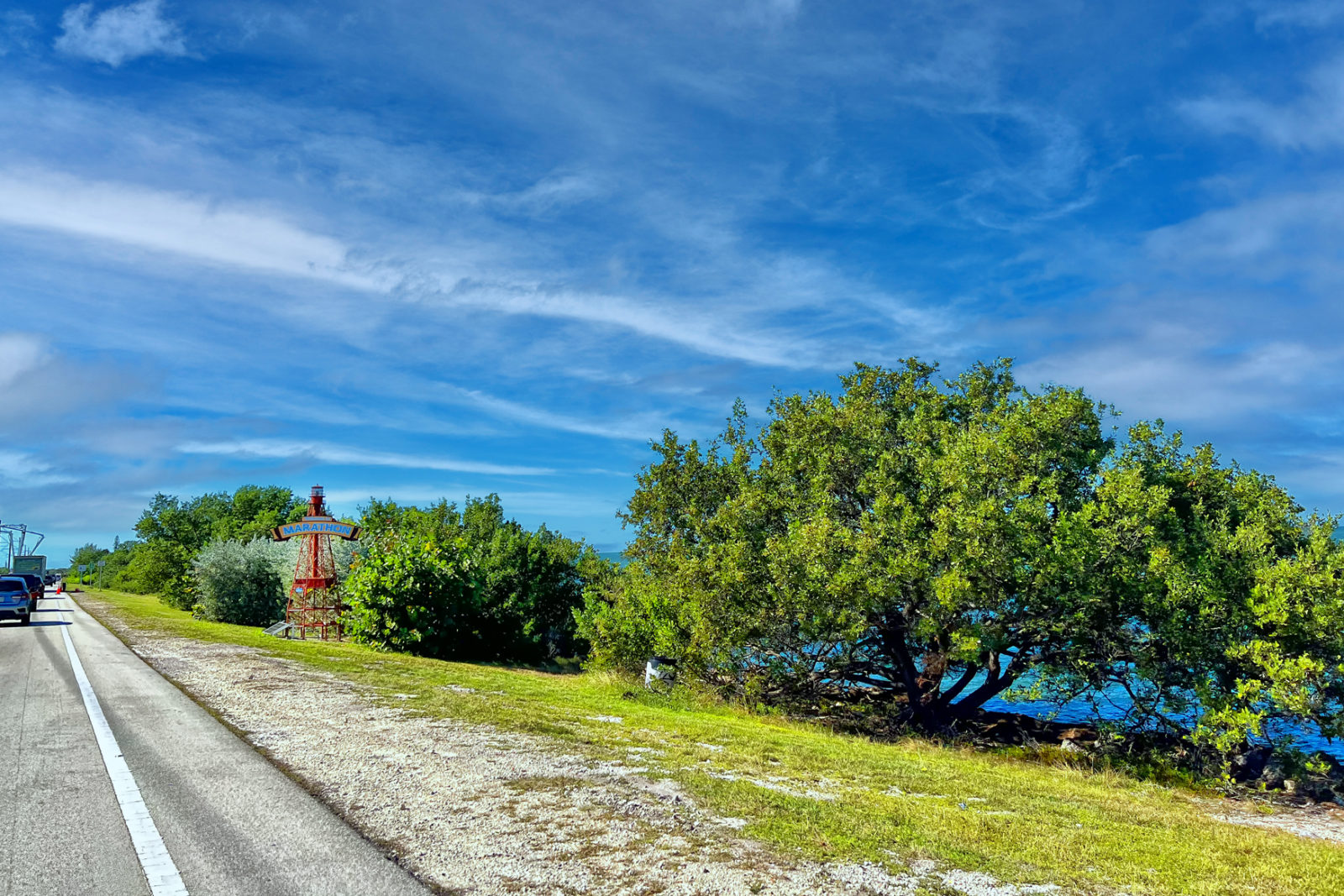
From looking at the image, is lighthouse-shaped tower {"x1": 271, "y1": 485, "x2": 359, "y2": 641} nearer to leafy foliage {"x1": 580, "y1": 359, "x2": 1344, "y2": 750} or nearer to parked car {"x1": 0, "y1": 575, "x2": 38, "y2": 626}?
parked car {"x1": 0, "y1": 575, "x2": 38, "y2": 626}

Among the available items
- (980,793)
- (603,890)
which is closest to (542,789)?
(603,890)

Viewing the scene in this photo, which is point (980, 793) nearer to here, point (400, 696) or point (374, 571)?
point (400, 696)

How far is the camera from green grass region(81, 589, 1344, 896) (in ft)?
19.5

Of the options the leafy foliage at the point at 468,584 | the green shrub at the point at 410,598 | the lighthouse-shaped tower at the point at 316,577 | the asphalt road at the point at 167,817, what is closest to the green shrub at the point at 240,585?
the leafy foliage at the point at 468,584

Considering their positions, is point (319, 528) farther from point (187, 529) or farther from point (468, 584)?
point (187, 529)

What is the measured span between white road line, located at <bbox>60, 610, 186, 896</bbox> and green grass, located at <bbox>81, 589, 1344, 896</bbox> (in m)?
3.03

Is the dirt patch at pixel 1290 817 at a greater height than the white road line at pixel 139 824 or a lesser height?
lesser

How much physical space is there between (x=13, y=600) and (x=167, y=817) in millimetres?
33508

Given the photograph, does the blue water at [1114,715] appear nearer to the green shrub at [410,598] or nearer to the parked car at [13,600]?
the green shrub at [410,598]

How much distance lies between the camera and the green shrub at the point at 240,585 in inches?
1479

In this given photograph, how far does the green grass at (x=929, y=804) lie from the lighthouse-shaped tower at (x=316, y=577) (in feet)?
54.6

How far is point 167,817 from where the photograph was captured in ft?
20.6

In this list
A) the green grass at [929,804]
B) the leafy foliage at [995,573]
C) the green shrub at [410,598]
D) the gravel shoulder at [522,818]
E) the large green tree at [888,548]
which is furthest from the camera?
the green shrub at [410,598]

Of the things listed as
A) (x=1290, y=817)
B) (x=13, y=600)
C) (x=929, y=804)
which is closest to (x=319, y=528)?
(x=13, y=600)
